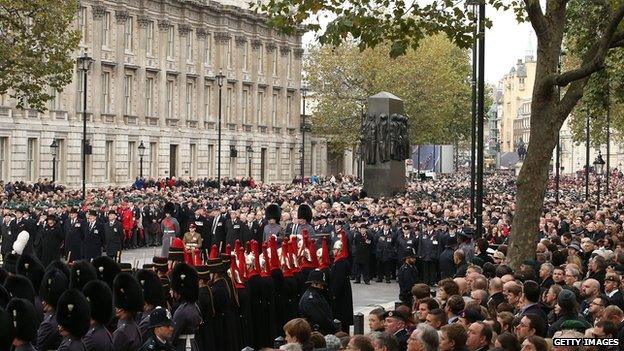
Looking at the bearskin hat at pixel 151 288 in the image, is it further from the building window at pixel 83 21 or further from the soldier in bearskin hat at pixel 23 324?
the building window at pixel 83 21

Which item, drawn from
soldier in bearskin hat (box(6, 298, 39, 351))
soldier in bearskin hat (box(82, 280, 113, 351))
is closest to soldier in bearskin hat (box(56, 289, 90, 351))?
soldier in bearskin hat (box(82, 280, 113, 351))

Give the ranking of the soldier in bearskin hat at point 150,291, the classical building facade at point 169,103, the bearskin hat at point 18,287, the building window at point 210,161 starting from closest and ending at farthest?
the bearskin hat at point 18,287, the soldier in bearskin hat at point 150,291, the classical building facade at point 169,103, the building window at point 210,161

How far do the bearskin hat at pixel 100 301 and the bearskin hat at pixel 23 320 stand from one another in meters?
0.99

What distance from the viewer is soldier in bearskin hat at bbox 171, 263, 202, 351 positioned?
1590 centimetres

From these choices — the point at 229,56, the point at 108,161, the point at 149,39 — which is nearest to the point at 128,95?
the point at 149,39

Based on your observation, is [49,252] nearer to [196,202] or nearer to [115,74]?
[196,202]

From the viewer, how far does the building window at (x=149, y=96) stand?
7225 cm

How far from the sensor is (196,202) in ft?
140

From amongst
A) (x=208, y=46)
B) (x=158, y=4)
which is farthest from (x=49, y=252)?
(x=208, y=46)

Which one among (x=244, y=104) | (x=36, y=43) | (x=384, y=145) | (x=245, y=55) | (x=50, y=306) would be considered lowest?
(x=50, y=306)

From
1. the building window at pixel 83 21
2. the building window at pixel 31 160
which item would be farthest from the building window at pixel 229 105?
the building window at pixel 31 160

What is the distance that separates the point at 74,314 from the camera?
13320 millimetres

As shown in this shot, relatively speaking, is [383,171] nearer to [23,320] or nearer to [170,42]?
[170,42]

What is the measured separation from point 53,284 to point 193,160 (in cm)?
6372
